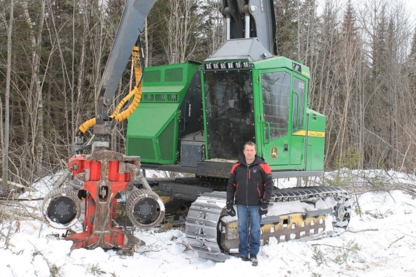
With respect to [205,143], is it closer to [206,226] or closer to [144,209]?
[206,226]

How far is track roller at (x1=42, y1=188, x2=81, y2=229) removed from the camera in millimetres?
5051

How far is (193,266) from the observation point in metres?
5.65

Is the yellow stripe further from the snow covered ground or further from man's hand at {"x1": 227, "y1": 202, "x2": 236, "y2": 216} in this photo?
man's hand at {"x1": 227, "y1": 202, "x2": 236, "y2": 216}

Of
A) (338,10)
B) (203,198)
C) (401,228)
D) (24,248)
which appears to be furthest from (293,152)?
(338,10)

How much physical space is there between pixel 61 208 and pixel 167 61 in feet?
48.5

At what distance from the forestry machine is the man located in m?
0.27

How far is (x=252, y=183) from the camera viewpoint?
5715 millimetres

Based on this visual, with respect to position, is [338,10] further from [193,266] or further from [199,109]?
[193,266]

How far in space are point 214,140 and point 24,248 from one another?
3203 mm

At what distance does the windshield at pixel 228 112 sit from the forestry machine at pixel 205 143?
2cm

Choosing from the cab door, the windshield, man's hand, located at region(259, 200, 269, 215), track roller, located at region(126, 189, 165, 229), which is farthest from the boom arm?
man's hand, located at region(259, 200, 269, 215)

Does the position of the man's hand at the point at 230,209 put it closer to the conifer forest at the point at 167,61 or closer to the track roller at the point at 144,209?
the track roller at the point at 144,209

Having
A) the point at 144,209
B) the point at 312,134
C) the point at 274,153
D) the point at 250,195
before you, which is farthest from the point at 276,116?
the point at 144,209

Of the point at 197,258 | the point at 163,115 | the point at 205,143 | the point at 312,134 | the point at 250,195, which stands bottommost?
the point at 197,258
